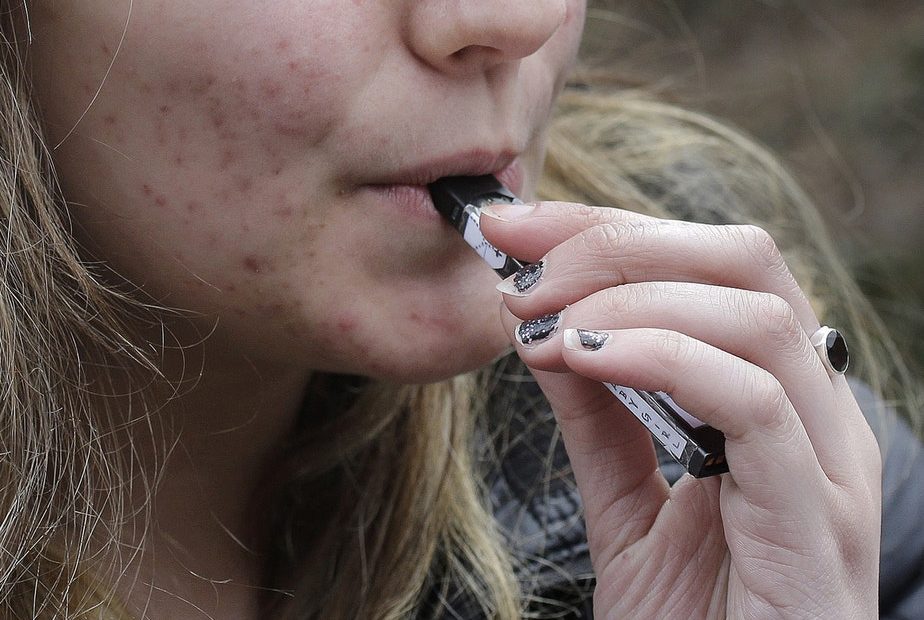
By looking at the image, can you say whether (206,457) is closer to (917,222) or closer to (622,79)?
(622,79)

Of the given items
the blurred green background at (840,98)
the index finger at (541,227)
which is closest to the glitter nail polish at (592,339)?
the index finger at (541,227)

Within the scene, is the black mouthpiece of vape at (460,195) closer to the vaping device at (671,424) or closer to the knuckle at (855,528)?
the vaping device at (671,424)

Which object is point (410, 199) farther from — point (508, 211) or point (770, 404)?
point (770, 404)

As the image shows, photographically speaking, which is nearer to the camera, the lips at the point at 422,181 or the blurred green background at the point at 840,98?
the lips at the point at 422,181

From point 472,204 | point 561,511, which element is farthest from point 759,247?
point 561,511

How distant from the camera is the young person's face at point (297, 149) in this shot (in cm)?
96

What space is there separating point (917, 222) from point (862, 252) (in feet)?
2.17

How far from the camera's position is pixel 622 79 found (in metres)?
2.02

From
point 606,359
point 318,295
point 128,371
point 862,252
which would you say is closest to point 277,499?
point 128,371

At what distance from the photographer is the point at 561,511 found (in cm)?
146

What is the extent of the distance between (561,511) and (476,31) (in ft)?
2.36

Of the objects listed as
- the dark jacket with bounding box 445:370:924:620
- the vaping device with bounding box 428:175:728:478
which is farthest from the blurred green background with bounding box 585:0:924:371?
the vaping device with bounding box 428:175:728:478

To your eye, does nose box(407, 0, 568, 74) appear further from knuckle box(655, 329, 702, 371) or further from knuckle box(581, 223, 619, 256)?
knuckle box(655, 329, 702, 371)

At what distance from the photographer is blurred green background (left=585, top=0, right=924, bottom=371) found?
3209 millimetres
